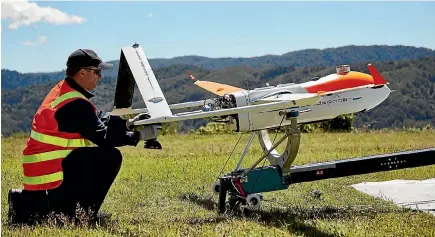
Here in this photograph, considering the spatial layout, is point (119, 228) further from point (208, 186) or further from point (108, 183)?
point (208, 186)

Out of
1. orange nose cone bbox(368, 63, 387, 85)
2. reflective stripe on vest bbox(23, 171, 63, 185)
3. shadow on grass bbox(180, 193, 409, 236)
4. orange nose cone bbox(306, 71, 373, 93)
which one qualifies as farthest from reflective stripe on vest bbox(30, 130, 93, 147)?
orange nose cone bbox(368, 63, 387, 85)

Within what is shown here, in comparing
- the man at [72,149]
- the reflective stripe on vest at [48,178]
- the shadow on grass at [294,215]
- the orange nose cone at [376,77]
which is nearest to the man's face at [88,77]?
the man at [72,149]

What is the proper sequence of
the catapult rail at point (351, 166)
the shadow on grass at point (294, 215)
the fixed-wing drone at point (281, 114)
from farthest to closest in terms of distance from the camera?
1. the catapult rail at point (351, 166)
2. the fixed-wing drone at point (281, 114)
3. the shadow on grass at point (294, 215)

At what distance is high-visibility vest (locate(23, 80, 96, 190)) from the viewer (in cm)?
614

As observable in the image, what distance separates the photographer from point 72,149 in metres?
6.26

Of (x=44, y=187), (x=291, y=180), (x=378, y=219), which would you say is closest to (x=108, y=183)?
(x=44, y=187)

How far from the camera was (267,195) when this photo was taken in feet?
29.9

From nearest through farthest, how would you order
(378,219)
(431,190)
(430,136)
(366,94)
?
(378,219)
(366,94)
(431,190)
(430,136)

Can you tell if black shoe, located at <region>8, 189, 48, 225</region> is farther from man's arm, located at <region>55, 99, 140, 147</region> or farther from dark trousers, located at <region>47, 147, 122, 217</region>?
man's arm, located at <region>55, 99, 140, 147</region>

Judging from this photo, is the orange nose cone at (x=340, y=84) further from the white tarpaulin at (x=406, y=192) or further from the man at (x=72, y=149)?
the man at (x=72, y=149)

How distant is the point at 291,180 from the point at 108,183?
2.52 meters

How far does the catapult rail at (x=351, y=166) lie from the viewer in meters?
7.61

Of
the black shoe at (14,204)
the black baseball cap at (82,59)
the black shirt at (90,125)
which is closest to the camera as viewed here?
the black shirt at (90,125)

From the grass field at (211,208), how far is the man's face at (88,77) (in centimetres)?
156
